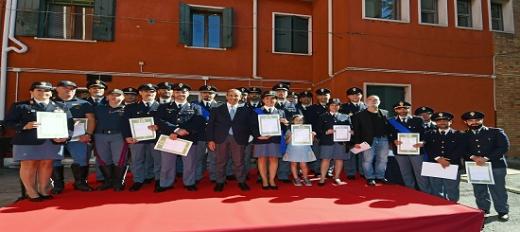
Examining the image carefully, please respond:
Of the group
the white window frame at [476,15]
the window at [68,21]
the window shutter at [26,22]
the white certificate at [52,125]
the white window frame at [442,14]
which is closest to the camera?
the white certificate at [52,125]

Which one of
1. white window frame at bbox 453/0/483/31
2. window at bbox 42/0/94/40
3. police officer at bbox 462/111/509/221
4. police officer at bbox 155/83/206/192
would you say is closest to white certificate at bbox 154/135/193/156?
police officer at bbox 155/83/206/192

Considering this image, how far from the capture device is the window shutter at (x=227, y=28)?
10.9m

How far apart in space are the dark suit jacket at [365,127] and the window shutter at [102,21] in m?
8.26

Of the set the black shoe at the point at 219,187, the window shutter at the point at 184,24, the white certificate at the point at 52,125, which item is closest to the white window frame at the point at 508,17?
the window shutter at the point at 184,24

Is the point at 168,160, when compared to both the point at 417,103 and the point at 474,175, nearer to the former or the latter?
the point at 474,175

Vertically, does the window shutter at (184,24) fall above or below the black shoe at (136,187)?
above

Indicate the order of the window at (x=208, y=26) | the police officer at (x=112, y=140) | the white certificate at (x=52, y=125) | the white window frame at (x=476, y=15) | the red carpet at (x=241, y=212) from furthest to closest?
the window at (x=208, y=26), the white window frame at (x=476, y=15), the police officer at (x=112, y=140), the white certificate at (x=52, y=125), the red carpet at (x=241, y=212)

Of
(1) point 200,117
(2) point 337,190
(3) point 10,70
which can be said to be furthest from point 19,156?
(3) point 10,70

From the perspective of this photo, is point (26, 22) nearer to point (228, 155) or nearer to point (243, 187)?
point (228, 155)

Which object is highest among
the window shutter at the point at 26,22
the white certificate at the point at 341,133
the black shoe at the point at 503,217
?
the window shutter at the point at 26,22

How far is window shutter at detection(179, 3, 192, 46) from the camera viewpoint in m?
10.6

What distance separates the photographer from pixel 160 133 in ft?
16.9

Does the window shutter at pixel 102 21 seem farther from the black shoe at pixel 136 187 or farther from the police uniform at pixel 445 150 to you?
the police uniform at pixel 445 150

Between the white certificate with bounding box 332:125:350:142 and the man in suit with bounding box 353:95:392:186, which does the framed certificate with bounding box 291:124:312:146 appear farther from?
the man in suit with bounding box 353:95:392:186
